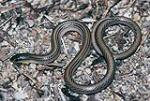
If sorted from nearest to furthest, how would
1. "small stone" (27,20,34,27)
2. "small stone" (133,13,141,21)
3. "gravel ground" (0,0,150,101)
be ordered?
"gravel ground" (0,0,150,101), "small stone" (133,13,141,21), "small stone" (27,20,34,27)

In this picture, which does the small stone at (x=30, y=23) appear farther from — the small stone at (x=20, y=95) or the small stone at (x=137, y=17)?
the small stone at (x=137, y=17)

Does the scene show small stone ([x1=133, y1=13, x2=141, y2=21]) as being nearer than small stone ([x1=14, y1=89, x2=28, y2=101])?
No

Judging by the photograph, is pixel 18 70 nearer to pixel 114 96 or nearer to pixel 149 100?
pixel 114 96

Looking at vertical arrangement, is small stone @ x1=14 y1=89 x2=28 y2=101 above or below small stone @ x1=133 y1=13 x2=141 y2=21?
below

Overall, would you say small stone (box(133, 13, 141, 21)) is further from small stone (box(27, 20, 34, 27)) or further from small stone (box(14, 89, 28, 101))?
small stone (box(14, 89, 28, 101))

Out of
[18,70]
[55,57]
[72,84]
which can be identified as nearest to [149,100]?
[72,84]

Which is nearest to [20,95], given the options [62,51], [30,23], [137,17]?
[62,51]

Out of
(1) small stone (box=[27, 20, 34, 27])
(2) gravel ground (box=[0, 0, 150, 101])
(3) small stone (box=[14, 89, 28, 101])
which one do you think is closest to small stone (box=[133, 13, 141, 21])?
(2) gravel ground (box=[0, 0, 150, 101])

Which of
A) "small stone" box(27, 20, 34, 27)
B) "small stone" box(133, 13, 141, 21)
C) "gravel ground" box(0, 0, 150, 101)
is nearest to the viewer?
"gravel ground" box(0, 0, 150, 101)

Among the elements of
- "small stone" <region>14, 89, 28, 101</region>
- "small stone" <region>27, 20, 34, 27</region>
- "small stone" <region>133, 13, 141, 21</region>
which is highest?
"small stone" <region>27, 20, 34, 27</region>
